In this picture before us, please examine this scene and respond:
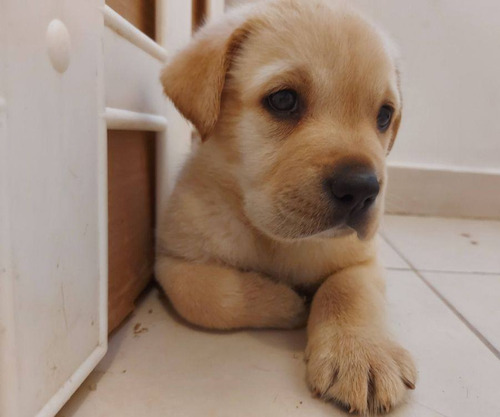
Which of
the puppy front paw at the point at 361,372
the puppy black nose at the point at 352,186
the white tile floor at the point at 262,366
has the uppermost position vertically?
the puppy black nose at the point at 352,186

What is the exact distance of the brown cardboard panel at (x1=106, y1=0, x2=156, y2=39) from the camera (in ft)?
4.17

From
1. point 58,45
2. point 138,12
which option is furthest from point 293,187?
point 138,12

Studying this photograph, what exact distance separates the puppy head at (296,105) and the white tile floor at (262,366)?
0.32 metres

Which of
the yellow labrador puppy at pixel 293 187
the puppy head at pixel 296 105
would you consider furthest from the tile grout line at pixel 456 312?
the puppy head at pixel 296 105

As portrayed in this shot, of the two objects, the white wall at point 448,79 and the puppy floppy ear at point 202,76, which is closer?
the puppy floppy ear at point 202,76

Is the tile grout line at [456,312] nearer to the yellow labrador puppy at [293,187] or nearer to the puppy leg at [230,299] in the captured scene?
the yellow labrador puppy at [293,187]

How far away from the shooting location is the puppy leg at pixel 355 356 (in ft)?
3.26

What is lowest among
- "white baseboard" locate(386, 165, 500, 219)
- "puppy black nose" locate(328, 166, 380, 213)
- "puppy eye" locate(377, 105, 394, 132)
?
"white baseboard" locate(386, 165, 500, 219)

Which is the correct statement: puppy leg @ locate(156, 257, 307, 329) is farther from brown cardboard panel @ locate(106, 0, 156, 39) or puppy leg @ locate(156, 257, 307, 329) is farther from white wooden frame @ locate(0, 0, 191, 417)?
brown cardboard panel @ locate(106, 0, 156, 39)

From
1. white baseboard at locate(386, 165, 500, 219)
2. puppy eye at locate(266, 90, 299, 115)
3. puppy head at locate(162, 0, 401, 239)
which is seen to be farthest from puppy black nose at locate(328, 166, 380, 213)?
white baseboard at locate(386, 165, 500, 219)

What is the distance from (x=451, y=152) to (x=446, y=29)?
780 millimetres

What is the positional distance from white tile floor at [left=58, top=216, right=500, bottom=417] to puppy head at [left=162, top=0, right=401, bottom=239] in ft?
1.06

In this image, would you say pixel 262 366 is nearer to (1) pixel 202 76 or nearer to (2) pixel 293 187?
(2) pixel 293 187

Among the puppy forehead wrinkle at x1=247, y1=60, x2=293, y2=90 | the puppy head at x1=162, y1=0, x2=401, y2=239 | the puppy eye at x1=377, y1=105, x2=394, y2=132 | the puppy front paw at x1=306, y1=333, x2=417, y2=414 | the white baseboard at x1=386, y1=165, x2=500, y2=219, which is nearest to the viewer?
the puppy front paw at x1=306, y1=333, x2=417, y2=414
